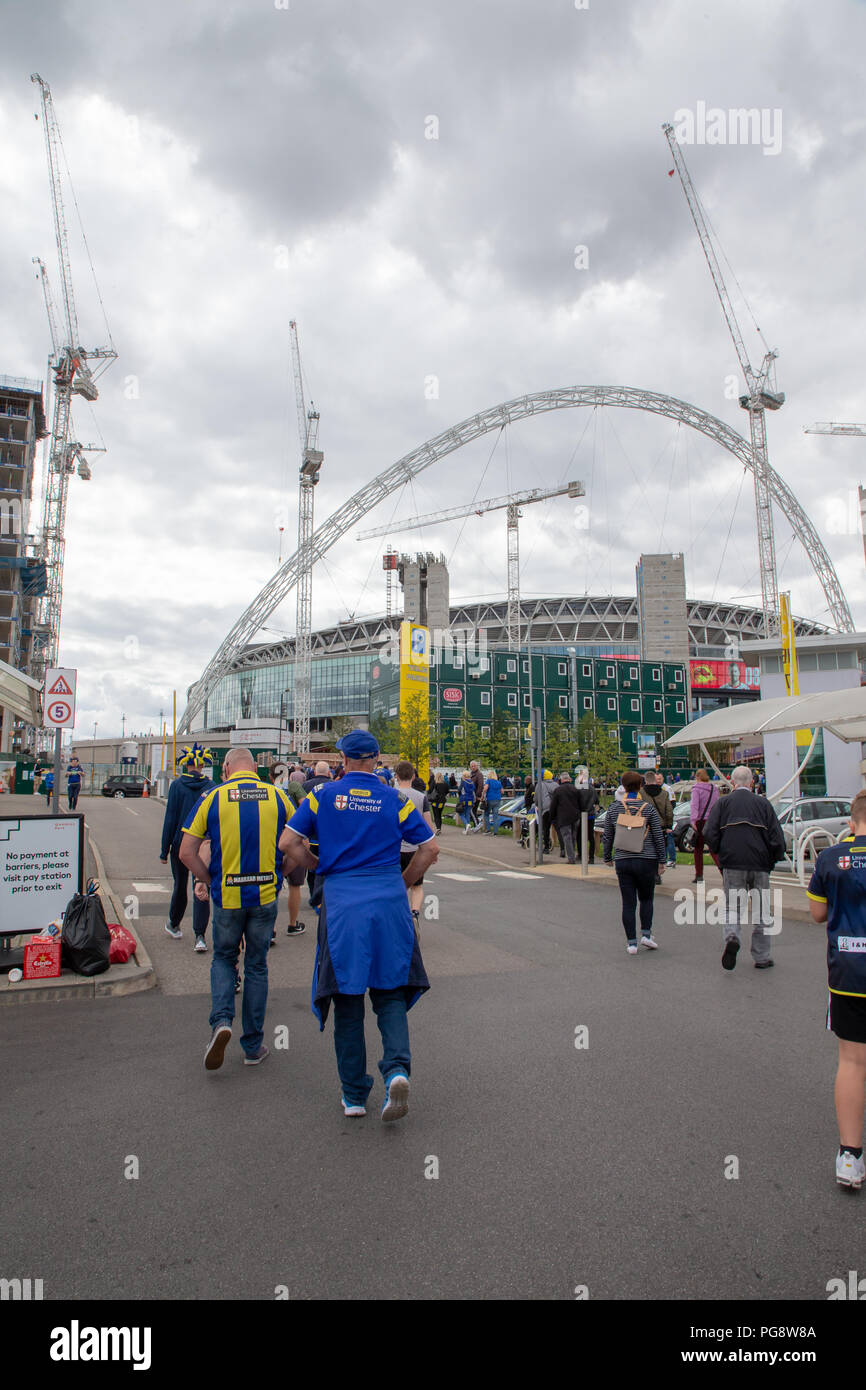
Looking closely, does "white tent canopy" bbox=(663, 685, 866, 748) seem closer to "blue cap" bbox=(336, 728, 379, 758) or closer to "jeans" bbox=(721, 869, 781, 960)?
"jeans" bbox=(721, 869, 781, 960)

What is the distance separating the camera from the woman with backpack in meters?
8.69

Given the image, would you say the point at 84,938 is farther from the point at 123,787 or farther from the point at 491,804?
the point at 123,787

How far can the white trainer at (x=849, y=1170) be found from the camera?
3.57m

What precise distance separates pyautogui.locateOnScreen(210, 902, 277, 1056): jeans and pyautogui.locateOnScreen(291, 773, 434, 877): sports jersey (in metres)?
1.13

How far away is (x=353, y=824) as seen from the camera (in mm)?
4445

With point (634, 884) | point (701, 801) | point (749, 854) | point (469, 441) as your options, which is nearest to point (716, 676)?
point (469, 441)

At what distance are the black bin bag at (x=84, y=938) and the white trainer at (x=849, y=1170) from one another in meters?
5.69

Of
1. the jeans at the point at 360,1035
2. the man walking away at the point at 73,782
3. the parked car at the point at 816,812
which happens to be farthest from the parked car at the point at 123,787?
the jeans at the point at 360,1035

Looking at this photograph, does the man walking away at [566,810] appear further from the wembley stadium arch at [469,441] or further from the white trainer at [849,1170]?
the wembley stadium arch at [469,441]

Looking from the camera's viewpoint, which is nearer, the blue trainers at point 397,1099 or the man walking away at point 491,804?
the blue trainers at point 397,1099

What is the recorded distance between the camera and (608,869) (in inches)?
626

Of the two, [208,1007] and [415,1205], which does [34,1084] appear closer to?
[208,1007]

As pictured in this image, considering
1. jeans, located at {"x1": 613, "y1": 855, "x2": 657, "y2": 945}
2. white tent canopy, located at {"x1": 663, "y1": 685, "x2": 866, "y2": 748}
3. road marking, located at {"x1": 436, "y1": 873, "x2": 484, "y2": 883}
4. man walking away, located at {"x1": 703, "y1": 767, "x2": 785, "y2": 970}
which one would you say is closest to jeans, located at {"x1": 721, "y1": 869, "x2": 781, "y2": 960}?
man walking away, located at {"x1": 703, "y1": 767, "x2": 785, "y2": 970}
